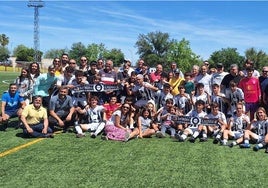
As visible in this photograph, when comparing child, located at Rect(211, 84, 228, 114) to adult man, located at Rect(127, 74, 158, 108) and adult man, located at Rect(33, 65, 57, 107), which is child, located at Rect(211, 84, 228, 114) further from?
adult man, located at Rect(33, 65, 57, 107)

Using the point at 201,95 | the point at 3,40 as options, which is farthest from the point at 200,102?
the point at 3,40

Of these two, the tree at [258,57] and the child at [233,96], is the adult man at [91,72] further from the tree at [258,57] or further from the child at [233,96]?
the tree at [258,57]

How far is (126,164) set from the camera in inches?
279

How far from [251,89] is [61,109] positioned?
5148 mm

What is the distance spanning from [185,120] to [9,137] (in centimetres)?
445

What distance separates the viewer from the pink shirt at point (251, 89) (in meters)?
10.3

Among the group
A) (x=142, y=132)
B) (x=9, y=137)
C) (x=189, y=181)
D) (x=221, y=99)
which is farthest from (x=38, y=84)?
(x=189, y=181)

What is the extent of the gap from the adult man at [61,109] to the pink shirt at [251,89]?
470 cm

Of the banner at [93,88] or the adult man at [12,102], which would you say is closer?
the adult man at [12,102]

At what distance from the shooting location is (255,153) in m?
8.23

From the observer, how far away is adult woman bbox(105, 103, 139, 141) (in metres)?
9.48

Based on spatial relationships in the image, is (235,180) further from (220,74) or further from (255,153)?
(220,74)

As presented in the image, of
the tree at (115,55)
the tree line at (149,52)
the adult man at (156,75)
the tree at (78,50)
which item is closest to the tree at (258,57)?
the tree line at (149,52)

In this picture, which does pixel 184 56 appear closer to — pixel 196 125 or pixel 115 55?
pixel 115 55
